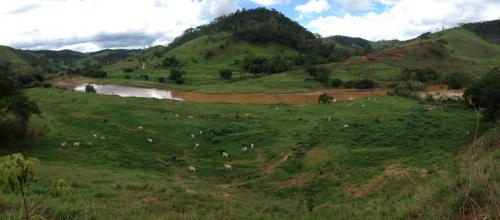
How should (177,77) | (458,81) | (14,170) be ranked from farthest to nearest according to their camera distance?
(177,77) → (458,81) → (14,170)

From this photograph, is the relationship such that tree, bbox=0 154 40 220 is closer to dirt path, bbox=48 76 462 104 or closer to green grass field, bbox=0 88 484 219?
green grass field, bbox=0 88 484 219

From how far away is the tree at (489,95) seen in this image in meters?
29.9

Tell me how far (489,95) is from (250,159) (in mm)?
19040

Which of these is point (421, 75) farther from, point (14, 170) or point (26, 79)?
point (14, 170)

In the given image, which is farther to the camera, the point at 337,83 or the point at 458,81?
the point at 337,83

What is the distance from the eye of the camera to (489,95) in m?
31.1

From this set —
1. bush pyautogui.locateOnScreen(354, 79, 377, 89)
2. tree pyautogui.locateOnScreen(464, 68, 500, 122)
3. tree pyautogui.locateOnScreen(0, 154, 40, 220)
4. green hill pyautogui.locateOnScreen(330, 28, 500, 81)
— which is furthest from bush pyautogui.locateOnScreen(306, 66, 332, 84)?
tree pyautogui.locateOnScreen(0, 154, 40, 220)

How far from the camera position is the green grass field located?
14352 millimetres

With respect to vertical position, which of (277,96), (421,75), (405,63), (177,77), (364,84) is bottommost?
(277,96)

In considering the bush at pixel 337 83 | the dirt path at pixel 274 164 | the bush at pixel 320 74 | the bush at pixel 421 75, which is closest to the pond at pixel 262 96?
the bush at pixel 337 83

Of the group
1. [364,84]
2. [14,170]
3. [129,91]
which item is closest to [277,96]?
[364,84]

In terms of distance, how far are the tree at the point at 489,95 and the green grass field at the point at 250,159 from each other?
222cm

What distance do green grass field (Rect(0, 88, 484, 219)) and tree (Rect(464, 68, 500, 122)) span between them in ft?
7.27

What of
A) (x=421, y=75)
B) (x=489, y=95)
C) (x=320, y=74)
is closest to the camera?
(x=489, y=95)
